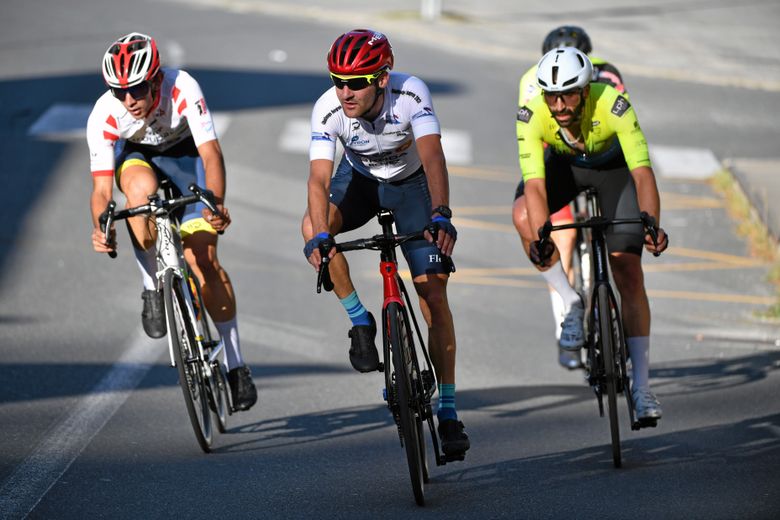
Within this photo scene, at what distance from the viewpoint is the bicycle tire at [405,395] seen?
19.9 ft

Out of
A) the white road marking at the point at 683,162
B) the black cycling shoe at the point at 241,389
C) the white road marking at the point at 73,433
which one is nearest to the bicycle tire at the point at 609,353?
the black cycling shoe at the point at 241,389

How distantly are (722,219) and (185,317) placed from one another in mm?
8985

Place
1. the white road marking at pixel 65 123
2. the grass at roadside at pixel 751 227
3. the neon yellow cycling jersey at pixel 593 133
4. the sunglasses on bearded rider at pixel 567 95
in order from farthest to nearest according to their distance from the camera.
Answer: the white road marking at pixel 65 123, the grass at roadside at pixel 751 227, the neon yellow cycling jersey at pixel 593 133, the sunglasses on bearded rider at pixel 567 95

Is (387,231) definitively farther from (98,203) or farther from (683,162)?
(683,162)

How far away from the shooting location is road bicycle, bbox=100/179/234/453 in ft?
22.6

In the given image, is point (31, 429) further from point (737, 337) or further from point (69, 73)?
point (69, 73)

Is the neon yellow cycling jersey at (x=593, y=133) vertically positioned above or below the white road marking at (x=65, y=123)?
below

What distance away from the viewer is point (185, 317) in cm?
714

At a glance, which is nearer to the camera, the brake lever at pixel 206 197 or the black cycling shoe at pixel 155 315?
the brake lever at pixel 206 197

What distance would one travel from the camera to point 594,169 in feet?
25.4

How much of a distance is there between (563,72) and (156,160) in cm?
257

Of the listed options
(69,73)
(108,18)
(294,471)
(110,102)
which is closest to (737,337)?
(294,471)

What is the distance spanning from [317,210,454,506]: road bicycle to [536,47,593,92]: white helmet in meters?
1.28

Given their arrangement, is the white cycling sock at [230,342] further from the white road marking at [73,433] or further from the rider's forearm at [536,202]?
the rider's forearm at [536,202]
